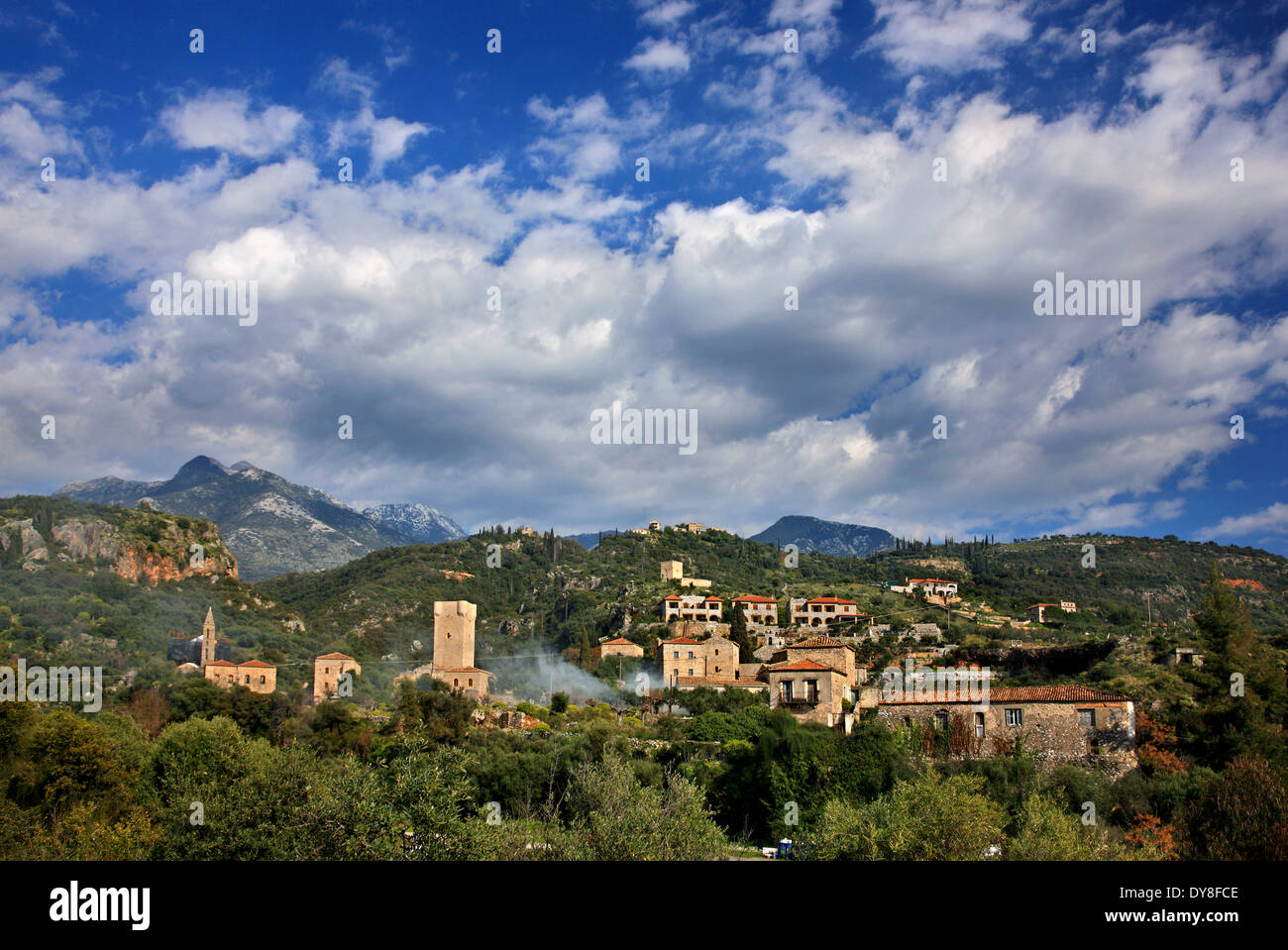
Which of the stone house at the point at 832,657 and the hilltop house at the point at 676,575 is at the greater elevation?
the hilltop house at the point at 676,575

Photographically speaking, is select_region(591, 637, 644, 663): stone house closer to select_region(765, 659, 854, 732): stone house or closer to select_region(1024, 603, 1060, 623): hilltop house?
select_region(765, 659, 854, 732): stone house

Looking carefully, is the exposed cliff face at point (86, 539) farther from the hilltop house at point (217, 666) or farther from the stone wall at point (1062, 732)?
the stone wall at point (1062, 732)

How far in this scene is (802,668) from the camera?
45.5 meters

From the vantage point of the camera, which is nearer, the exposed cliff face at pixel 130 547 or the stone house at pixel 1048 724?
the stone house at pixel 1048 724

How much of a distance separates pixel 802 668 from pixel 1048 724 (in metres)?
13.2

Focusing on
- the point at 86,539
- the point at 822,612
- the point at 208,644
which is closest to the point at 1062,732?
the point at 822,612

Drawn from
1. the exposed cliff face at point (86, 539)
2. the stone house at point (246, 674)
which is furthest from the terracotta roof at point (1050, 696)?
the exposed cliff face at point (86, 539)

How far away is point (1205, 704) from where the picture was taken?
34531mm

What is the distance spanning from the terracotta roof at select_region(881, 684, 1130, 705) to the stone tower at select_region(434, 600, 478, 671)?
41.1 meters

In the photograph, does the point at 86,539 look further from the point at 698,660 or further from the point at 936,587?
the point at 936,587

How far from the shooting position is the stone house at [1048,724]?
33.9 meters

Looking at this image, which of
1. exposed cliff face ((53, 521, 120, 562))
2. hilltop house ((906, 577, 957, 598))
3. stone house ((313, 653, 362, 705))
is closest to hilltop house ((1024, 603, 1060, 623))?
hilltop house ((906, 577, 957, 598))

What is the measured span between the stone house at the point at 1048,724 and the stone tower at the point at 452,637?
135ft
